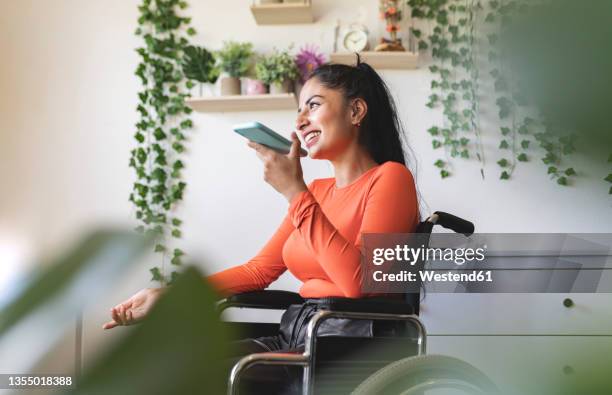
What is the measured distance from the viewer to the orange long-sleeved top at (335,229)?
1.36 meters

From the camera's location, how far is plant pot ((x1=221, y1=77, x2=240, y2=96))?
3143 mm

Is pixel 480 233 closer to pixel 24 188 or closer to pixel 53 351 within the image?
pixel 24 188

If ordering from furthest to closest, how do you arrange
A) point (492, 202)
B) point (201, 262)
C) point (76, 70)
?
point (76, 70) → point (492, 202) → point (201, 262)

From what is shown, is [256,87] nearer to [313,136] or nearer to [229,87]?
[229,87]

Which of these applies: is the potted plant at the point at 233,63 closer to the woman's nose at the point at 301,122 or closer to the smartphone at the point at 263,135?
the woman's nose at the point at 301,122

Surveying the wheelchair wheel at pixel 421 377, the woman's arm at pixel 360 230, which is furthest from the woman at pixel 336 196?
the wheelchair wheel at pixel 421 377

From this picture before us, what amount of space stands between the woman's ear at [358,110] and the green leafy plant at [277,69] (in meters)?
1.40

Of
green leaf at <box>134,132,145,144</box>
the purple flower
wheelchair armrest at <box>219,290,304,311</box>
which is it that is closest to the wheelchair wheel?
wheelchair armrest at <box>219,290,304,311</box>

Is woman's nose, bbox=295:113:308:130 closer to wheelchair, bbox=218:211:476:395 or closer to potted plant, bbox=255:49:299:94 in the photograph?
wheelchair, bbox=218:211:476:395

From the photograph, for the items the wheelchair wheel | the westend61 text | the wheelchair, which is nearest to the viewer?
the wheelchair wheel

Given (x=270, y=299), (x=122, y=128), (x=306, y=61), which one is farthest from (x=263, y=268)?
(x=122, y=128)

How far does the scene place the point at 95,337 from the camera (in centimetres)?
9

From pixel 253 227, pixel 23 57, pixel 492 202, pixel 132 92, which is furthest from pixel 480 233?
pixel 23 57

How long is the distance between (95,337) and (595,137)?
75 millimetres
